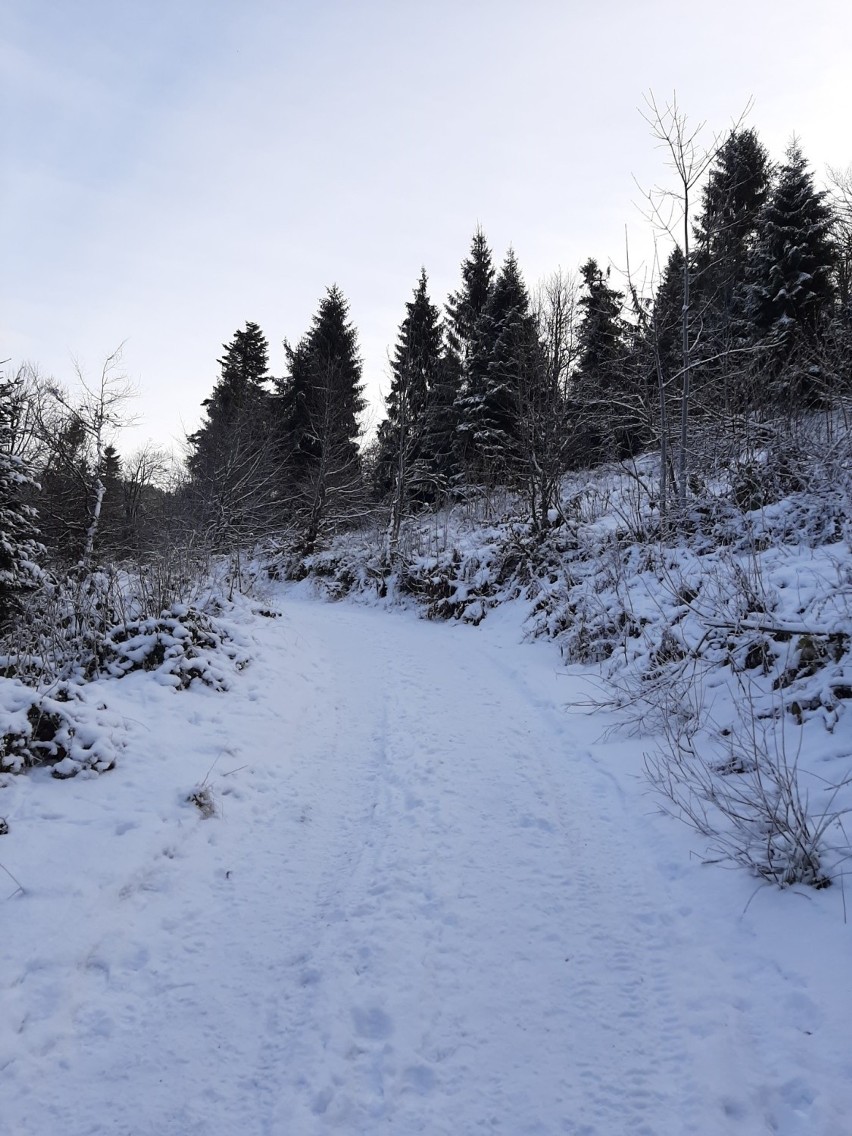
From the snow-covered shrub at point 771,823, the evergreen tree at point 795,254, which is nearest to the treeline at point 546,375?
the evergreen tree at point 795,254

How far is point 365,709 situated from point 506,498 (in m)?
13.9

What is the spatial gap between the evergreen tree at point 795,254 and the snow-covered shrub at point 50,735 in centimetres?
2050

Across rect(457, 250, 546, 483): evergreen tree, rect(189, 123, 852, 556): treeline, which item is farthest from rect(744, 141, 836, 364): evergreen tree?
rect(457, 250, 546, 483): evergreen tree

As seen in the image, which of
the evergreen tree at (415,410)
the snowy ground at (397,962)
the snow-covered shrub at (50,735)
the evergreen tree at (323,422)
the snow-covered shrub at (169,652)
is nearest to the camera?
the snowy ground at (397,962)

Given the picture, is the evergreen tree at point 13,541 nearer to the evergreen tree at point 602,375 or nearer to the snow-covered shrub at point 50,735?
the snow-covered shrub at point 50,735

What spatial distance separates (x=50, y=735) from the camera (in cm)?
423

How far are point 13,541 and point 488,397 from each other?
58.4ft

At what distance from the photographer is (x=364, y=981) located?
8.70 feet

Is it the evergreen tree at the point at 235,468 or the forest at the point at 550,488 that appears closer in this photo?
the forest at the point at 550,488

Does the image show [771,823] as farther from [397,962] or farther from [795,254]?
[795,254]

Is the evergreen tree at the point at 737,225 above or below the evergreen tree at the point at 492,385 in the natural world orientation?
above

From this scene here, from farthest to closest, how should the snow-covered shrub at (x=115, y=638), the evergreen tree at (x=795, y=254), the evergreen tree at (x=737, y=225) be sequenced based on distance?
the evergreen tree at (x=737, y=225) → the evergreen tree at (x=795, y=254) → the snow-covered shrub at (x=115, y=638)

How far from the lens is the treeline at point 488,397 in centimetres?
1162

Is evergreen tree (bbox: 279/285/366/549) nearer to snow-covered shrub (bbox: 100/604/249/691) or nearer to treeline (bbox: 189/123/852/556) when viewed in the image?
treeline (bbox: 189/123/852/556)
